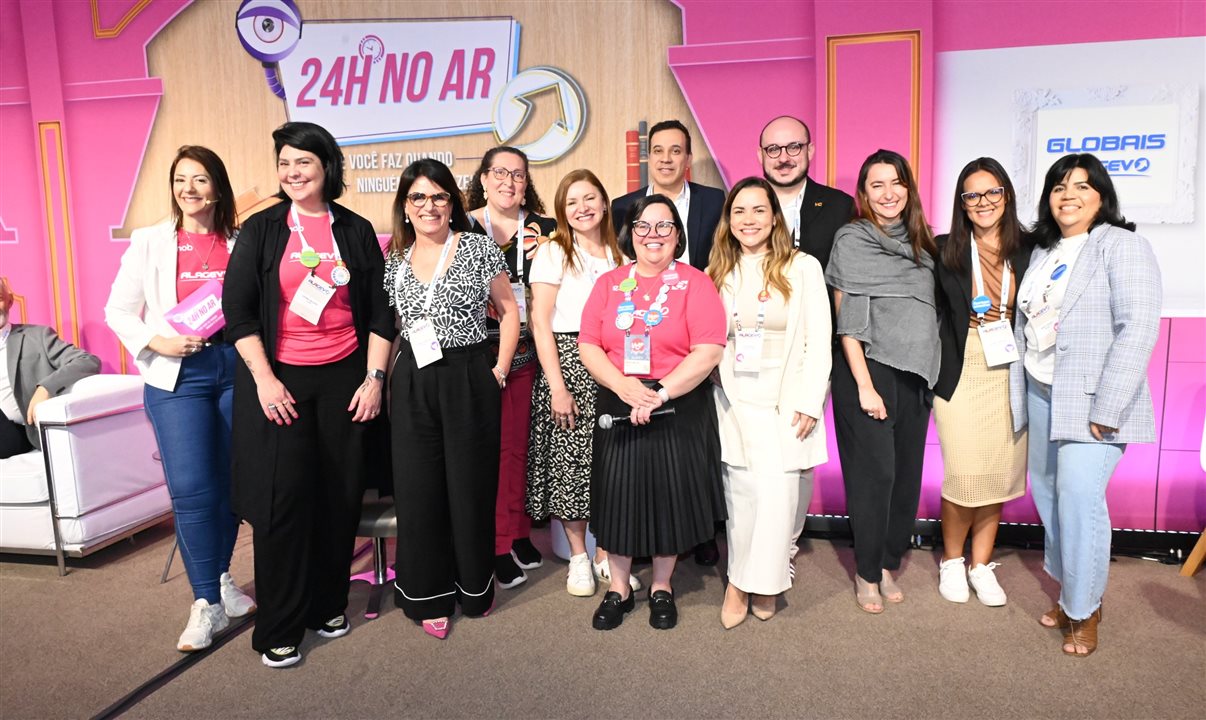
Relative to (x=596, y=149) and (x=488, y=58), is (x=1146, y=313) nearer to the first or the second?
(x=596, y=149)

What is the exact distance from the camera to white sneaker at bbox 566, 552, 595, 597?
3.11 metres

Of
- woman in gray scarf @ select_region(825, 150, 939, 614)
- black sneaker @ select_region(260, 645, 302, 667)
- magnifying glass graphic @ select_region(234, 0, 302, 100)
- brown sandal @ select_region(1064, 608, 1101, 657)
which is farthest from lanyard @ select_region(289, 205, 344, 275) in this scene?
brown sandal @ select_region(1064, 608, 1101, 657)

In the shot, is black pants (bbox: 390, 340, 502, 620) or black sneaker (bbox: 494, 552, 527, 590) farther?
black sneaker (bbox: 494, 552, 527, 590)

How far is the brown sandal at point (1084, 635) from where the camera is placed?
2572 millimetres

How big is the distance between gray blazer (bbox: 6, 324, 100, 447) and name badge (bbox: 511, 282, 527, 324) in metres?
2.34

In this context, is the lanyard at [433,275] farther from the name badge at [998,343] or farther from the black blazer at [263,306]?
the name badge at [998,343]

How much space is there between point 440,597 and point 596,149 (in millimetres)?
2378

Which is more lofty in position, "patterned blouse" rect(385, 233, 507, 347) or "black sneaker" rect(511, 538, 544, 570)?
"patterned blouse" rect(385, 233, 507, 347)

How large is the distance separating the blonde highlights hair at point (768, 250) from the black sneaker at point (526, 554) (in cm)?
151

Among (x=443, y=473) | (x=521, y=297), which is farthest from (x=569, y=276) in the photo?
(x=443, y=473)

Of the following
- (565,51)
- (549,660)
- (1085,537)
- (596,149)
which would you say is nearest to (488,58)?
(565,51)

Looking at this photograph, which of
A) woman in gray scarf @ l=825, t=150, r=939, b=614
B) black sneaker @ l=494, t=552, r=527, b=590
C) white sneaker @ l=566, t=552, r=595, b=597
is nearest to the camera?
woman in gray scarf @ l=825, t=150, r=939, b=614

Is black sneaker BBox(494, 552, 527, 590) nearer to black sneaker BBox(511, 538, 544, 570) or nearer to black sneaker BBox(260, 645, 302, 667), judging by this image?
black sneaker BBox(511, 538, 544, 570)

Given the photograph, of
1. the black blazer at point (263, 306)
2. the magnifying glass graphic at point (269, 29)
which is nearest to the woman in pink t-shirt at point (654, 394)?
the black blazer at point (263, 306)
